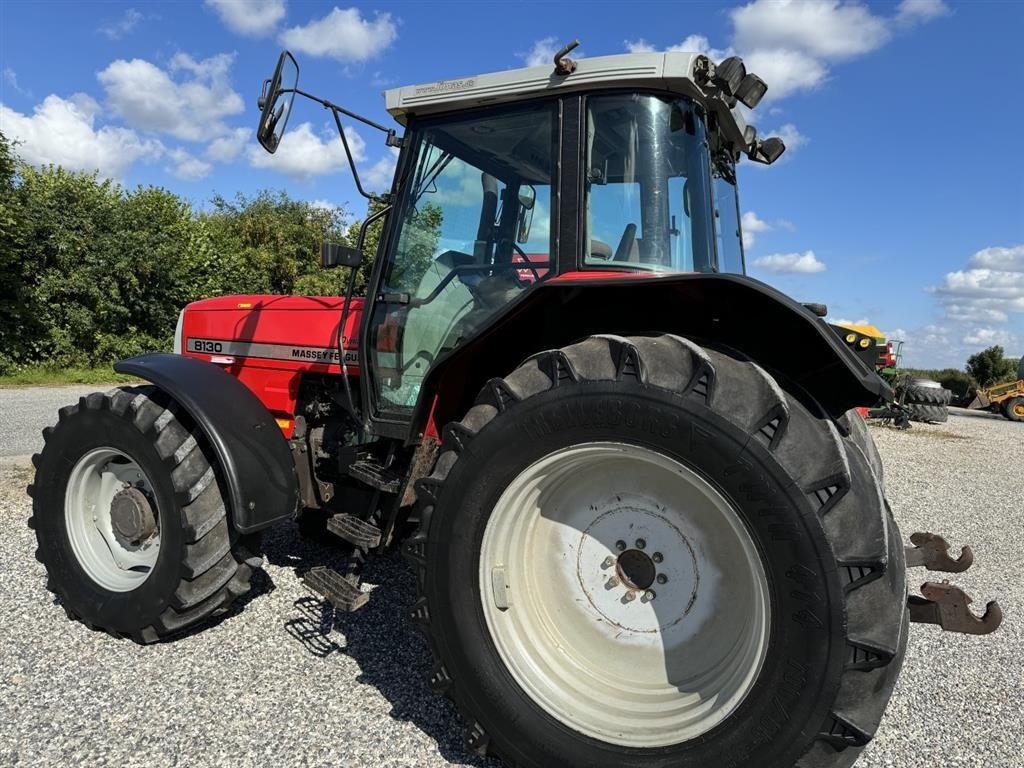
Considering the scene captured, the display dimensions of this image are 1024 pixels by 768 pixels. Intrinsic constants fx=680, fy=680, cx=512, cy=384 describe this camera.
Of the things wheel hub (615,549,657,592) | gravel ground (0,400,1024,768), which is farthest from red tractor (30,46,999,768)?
gravel ground (0,400,1024,768)

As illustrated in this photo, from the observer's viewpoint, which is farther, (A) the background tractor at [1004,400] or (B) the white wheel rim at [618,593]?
(A) the background tractor at [1004,400]

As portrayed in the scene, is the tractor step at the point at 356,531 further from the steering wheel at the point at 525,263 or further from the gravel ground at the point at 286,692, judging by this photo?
the steering wheel at the point at 525,263

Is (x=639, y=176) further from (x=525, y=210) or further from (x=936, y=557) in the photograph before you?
(x=936, y=557)

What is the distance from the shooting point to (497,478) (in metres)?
2.12

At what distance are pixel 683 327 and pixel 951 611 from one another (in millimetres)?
1192

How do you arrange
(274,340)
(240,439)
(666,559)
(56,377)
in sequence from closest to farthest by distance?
1. (666,559)
2. (240,439)
3. (274,340)
4. (56,377)

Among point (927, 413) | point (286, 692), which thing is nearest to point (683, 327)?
point (286, 692)

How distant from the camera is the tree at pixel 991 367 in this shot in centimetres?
2789

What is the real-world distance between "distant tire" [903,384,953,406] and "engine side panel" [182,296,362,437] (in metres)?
15.8

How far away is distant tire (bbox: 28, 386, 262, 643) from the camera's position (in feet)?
9.46

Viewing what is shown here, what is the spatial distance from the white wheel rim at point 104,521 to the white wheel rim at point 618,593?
1.94 m

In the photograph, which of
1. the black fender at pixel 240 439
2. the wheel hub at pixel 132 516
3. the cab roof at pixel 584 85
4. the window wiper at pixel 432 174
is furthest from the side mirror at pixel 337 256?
the wheel hub at pixel 132 516

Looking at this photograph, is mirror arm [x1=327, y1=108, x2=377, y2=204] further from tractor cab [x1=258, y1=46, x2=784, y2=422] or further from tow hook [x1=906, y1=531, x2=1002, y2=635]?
tow hook [x1=906, y1=531, x2=1002, y2=635]

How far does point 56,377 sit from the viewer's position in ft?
48.8
